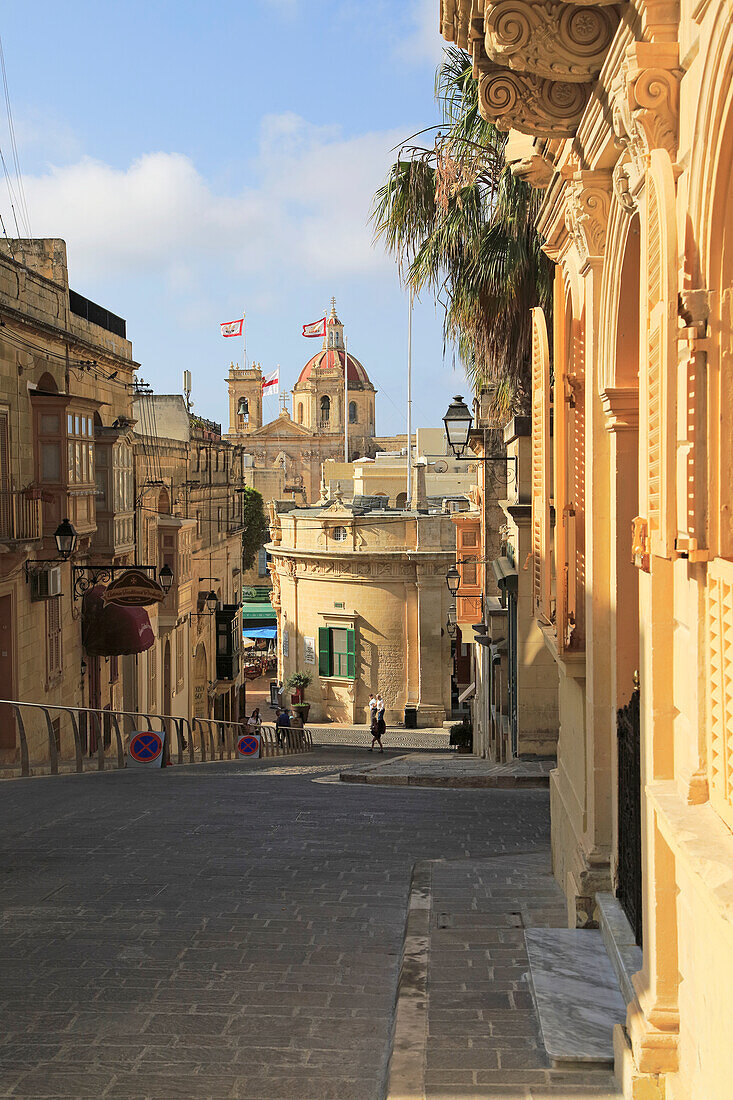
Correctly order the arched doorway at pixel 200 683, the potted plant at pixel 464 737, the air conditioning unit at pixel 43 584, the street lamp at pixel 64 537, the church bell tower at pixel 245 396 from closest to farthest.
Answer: the street lamp at pixel 64 537 < the air conditioning unit at pixel 43 584 < the potted plant at pixel 464 737 < the arched doorway at pixel 200 683 < the church bell tower at pixel 245 396

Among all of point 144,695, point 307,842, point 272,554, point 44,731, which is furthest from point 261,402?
point 307,842

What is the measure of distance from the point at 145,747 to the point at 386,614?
1972 centimetres

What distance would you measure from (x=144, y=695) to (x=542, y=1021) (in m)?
22.3

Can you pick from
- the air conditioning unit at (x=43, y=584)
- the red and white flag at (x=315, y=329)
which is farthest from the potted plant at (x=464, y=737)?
the red and white flag at (x=315, y=329)

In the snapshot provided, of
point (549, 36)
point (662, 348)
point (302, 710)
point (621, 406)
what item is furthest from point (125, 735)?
point (662, 348)

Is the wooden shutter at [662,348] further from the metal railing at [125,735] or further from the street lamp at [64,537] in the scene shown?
the street lamp at [64,537]

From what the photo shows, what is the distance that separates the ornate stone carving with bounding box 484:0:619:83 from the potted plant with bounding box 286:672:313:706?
3199 cm

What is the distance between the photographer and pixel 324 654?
36375 millimetres

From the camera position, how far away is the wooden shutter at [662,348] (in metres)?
3.51

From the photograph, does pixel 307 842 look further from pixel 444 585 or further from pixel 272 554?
pixel 272 554

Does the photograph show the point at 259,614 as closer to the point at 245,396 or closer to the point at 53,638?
the point at 53,638

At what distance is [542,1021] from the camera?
16.0 ft

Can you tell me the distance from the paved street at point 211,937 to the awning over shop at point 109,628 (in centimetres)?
Answer: 885

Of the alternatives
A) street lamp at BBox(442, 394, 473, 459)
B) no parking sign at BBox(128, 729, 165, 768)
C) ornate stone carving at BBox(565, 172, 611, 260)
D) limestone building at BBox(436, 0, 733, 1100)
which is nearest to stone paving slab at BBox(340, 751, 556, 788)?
no parking sign at BBox(128, 729, 165, 768)
